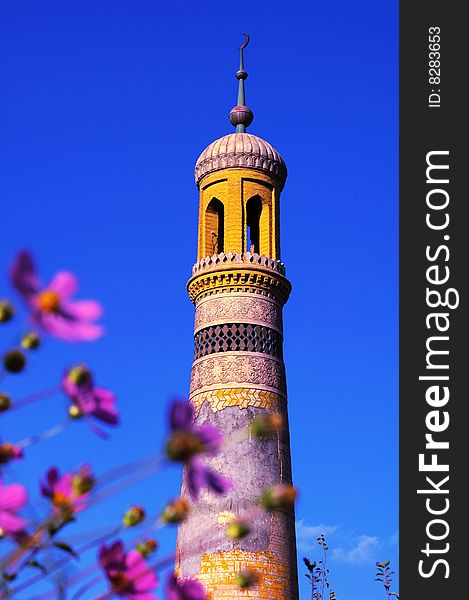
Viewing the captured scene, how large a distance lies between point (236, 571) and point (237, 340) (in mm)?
3436

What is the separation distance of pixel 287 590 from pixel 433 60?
25.1 feet

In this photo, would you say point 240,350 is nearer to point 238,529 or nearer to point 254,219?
point 254,219

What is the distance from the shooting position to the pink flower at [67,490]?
48.7 inches

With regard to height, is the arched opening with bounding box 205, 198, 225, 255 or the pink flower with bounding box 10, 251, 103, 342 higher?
the arched opening with bounding box 205, 198, 225, 255

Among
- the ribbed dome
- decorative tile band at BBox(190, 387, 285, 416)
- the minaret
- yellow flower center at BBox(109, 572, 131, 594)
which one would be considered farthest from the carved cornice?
yellow flower center at BBox(109, 572, 131, 594)

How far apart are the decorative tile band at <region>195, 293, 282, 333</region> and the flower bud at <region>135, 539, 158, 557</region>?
14.9m

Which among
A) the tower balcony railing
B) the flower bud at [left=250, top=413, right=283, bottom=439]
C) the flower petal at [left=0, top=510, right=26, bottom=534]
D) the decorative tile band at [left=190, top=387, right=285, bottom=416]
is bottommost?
the flower petal at [left=0, top=510, right=26, bottom=534]

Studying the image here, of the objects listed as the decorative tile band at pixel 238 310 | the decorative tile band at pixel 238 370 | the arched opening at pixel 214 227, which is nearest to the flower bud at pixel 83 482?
the decorative tile band at pixel 238 370

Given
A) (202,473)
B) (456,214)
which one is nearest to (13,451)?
(202,473)

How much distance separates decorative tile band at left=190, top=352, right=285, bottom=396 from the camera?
1580 cm

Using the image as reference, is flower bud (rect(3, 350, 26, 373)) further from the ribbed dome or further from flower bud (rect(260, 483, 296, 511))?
the ribbed dome

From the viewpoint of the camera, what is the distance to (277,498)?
119cm

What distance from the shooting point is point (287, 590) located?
14898 millimetres

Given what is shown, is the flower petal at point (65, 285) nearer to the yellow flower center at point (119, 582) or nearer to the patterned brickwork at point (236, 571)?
the yellow flower center at point (119, 582)
